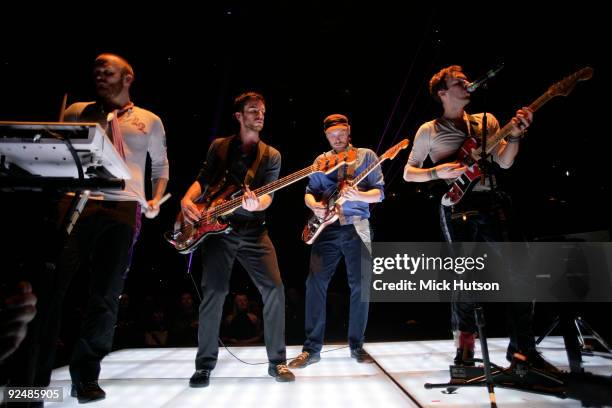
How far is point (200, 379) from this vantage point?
2.58 meters

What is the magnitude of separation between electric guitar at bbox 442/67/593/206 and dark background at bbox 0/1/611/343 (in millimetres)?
470

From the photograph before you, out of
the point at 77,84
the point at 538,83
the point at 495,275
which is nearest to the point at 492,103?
the point at 538,83

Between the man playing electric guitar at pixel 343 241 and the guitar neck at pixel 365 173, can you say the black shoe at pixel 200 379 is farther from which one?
the guitar neck at pixel 365 173

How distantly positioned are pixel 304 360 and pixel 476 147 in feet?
7.72

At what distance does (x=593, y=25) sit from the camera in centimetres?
492

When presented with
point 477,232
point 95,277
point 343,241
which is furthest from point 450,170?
point 95,277

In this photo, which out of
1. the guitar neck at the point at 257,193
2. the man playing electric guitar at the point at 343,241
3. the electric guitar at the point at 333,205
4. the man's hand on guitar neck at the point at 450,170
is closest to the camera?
the man's hand on guitar neck at the point at 450,170

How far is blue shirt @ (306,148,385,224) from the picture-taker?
3.79 meters

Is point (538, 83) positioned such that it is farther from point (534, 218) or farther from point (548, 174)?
point (534, 218)

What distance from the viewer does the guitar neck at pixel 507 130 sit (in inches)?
105

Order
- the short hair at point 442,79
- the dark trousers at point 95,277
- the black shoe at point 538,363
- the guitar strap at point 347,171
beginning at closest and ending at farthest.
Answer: the dark trousers at point 95,277, the black shoe at point 538,363, the short hair at point 442,79, the guitar strap at point 347,171

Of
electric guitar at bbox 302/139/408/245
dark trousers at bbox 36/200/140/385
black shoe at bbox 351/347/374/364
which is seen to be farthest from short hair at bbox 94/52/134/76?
black shoe at bbox 351/347/374/364

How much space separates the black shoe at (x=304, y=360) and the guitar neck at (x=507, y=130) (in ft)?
7.88

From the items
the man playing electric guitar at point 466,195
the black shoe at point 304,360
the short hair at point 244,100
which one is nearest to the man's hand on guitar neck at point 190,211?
the short hair at point 244,100
